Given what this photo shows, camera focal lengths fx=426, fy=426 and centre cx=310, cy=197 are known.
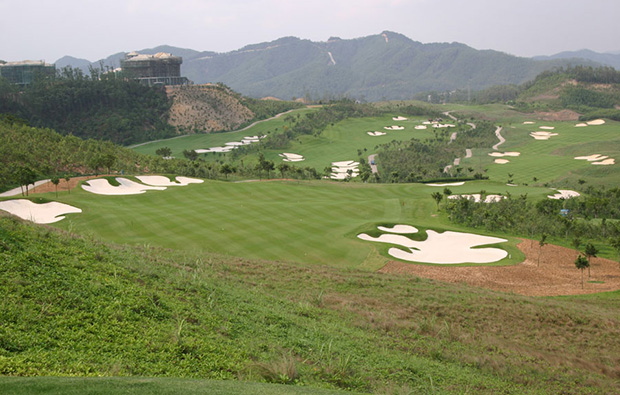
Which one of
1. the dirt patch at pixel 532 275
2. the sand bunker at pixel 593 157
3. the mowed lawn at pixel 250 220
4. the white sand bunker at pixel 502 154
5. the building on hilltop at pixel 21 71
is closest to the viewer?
the dirt patch at pixel 532 275

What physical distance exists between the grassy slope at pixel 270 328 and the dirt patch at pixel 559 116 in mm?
152079

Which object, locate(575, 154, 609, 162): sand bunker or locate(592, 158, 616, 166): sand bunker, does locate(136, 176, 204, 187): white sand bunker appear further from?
locate(575, 154, 609, 162): sand bunker

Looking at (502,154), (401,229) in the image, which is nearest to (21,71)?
(401,229)

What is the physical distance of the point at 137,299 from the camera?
36.1ft

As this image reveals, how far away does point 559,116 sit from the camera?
15100cm

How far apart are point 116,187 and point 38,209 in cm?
1126

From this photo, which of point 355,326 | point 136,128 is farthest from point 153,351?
point 136,128

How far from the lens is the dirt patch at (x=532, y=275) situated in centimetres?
2355

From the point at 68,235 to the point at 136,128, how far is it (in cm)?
10149

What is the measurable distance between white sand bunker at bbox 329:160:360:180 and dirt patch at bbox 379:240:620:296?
5283 cm

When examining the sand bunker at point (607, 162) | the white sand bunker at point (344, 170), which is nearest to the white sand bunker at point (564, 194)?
the sand bunker at point (607, 162)

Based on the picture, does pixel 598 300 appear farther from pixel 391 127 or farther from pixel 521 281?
pixel 391 127

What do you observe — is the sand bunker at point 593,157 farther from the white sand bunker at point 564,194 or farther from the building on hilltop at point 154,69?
the building on hilltop at point 154,69

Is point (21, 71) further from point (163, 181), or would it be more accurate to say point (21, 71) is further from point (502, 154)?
point (502, 154)
